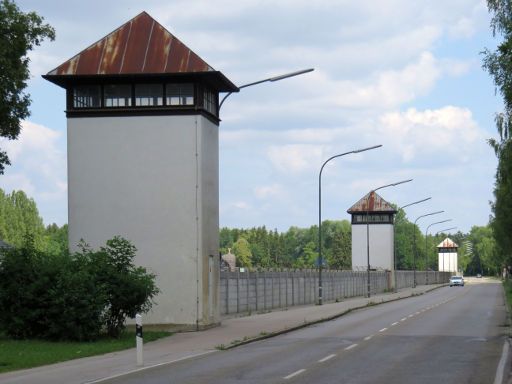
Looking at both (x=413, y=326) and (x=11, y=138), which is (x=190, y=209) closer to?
(x=11, y=138)

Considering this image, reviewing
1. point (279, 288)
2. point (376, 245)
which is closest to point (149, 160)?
point (279, 288)

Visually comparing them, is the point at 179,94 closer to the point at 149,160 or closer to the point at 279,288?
the point at 149,160

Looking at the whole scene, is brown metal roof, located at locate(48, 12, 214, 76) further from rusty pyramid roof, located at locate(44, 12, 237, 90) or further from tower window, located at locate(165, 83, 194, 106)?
tower window, located at locate(165, 83, 194, 106)

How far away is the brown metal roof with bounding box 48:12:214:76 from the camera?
31328mm

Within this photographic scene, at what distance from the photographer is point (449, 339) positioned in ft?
88.3

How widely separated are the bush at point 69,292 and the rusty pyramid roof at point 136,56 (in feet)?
21.9

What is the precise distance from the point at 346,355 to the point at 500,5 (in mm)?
15424

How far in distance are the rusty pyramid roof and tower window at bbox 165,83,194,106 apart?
837 millimetres

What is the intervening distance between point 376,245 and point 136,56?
81726mm

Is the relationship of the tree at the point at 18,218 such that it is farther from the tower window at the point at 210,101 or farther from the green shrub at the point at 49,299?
the green shrub at the point at 49,299

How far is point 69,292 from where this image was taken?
26109 mm

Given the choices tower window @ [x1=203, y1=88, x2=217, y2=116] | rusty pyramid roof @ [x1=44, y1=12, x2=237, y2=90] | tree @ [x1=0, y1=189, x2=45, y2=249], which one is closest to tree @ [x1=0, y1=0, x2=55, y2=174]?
rusty pyramid roof @ [x1=44, y1=12, x2=237, y2=90]

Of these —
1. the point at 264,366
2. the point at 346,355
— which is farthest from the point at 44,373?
the point at 346,355

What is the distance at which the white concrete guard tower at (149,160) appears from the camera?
31391mm
